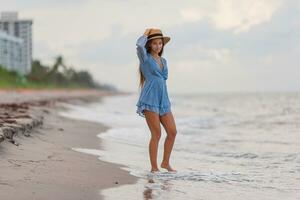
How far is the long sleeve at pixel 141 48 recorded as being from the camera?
19.4 feet

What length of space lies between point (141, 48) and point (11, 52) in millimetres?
103535

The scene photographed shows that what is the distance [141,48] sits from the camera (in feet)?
19.3

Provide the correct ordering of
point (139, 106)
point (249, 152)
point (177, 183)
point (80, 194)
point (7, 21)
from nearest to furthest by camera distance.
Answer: point (80, 194) < point (177, 183) < point (139, 106) < point (249, 152) < point (7, 21)

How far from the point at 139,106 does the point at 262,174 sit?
165 centimetres

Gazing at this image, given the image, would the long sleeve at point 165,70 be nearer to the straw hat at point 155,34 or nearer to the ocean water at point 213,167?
the straw hat at point 155,34

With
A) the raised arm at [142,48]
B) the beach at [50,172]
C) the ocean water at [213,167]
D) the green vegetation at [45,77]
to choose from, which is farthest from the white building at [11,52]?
the raised arm at [142,48]

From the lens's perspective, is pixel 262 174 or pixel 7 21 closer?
pixel 262 174

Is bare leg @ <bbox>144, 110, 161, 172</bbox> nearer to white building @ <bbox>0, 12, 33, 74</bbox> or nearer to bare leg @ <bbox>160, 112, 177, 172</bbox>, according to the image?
bare leg @ <bbox>160, 112, 177, 172</bbox>

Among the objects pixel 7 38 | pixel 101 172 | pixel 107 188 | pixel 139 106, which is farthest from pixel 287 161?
pixel 7 38

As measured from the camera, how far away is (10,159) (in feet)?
17.9

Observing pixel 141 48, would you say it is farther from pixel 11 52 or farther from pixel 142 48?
pixel 11 52

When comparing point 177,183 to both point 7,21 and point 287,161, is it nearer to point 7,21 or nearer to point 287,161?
point 287,161

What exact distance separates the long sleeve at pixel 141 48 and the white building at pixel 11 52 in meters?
95.6

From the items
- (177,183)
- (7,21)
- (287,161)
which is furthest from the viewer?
(7,21)
